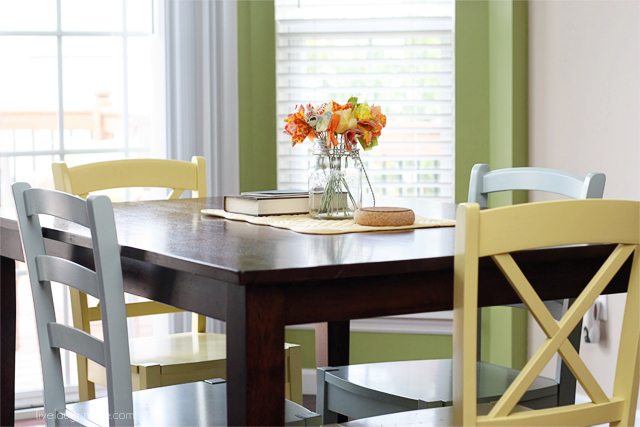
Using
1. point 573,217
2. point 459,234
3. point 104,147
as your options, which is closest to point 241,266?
point 459,234

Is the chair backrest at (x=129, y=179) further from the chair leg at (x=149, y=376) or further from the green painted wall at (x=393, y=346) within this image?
the green painted wall at (x=393, y=346)

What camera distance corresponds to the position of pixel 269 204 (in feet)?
8.47

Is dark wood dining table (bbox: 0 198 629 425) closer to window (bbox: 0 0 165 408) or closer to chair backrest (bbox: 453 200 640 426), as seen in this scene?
chair backrest (bbox: 453 200 640 426)

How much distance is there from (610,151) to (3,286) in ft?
6.64

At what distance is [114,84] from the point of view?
13.2 ft

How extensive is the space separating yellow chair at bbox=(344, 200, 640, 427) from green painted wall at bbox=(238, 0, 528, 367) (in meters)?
2.01

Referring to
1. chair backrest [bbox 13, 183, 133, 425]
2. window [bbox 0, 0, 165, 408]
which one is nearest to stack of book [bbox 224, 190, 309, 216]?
chair backrest [bbox 13, 183, 133, 425]

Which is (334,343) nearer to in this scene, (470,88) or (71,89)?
(470,88)

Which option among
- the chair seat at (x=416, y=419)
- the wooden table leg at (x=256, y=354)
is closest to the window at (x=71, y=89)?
the chair seat at (x=416, y=419)

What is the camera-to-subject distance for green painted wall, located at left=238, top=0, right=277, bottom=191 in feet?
13.4

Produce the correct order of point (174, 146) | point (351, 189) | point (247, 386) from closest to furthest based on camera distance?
point (247, 386) → point (351, 189) → point (174, 146)

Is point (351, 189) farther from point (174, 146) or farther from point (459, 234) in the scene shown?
point (174, 146)

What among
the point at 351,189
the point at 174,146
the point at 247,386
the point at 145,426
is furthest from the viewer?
the point at 174,146

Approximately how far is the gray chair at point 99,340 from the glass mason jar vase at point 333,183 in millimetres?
500
